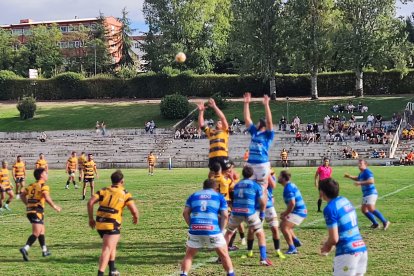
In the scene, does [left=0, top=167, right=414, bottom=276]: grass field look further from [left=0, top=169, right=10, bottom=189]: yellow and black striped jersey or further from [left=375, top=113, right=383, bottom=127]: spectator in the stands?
[left=375, top=113, right=383, bottom=127]: spectator in the stands

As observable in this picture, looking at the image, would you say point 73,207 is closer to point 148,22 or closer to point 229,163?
point 229,163

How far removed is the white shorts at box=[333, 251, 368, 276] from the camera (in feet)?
26.1

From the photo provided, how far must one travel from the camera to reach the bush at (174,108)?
2542 inches

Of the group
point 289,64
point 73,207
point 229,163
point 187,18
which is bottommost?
point 73,207

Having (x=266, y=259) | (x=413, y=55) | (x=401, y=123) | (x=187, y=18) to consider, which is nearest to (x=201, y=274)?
(x=266, y=259)

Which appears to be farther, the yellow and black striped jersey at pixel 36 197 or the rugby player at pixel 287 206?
the yellow and black striped jersey at pixel 36 197

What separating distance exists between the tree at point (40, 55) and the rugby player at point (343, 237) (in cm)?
9118

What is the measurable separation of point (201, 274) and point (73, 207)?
1176cm

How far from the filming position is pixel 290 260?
40.2 feet

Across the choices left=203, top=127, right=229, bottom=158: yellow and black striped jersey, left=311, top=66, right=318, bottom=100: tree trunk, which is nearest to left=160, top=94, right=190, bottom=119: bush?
left=311, top=66, right=318, bottom=100: tree trunk

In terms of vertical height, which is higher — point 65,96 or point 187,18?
point 187,18

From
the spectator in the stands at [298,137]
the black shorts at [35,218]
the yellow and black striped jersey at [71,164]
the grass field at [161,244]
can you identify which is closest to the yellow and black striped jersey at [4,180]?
the grass field at [161,244]

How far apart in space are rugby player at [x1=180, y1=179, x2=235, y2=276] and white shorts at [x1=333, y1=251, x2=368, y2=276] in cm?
243

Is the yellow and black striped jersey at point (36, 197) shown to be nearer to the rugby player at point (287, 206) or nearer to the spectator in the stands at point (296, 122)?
the rugby player at point (287, 206)
